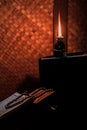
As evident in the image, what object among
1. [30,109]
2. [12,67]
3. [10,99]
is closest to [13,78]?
[12,67]

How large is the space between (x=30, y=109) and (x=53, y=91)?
1.61ft

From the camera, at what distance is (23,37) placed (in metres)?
4.45

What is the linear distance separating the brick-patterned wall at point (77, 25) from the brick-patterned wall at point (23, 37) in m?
0.37

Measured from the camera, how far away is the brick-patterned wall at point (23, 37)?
433cm

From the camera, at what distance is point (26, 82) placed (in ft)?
15.1

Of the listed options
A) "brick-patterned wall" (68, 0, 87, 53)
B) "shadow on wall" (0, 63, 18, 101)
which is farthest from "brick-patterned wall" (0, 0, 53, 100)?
"brick-patterned wall" (68, 0, 87, 53)

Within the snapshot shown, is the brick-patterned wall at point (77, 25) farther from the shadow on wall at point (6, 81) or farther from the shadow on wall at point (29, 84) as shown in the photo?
the shadow on wall at point (6, 81)

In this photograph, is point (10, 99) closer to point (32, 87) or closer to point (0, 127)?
point (0, 127)

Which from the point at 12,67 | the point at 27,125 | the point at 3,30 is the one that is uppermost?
the point at 3,30

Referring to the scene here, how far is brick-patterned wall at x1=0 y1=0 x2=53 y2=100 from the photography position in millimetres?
4328

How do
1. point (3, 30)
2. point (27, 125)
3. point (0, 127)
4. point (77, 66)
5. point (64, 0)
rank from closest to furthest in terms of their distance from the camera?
point (0, 127) → point (27, 125) → point (77, 66) → point (64, 0) → point (3, 30)

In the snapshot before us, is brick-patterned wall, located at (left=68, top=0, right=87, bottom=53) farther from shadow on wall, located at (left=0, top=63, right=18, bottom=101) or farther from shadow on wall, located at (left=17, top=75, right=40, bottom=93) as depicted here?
shadow on wall, located at (left=0, top=63, right=18, bottom=101)

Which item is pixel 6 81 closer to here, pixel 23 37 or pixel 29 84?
pixel 29 84

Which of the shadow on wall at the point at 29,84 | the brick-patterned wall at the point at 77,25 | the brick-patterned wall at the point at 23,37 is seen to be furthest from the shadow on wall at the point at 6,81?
the brick-patterned wall at the point at 77,25
